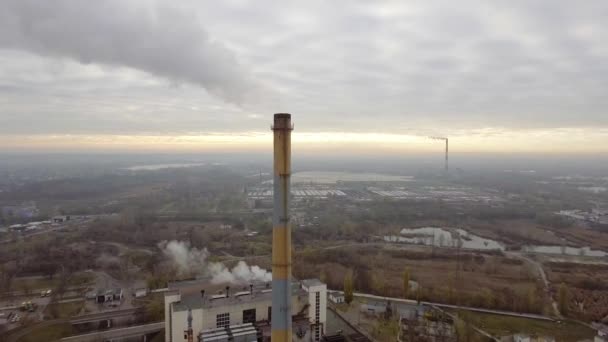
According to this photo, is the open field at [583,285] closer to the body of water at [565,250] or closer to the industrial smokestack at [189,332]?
the body of water at [565,250]

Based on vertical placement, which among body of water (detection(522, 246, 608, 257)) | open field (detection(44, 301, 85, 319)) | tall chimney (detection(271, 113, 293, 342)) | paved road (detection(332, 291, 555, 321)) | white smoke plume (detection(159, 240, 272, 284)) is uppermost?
tall chimney (detection(271, 113, 293, 342))

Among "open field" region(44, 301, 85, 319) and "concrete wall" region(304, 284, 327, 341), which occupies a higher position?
"concrete wall" region(304, 284, 327, 341)

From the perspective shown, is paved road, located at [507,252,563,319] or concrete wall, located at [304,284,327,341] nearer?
concrete wall, located at [304,284,327,341]

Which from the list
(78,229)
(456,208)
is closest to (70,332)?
(78,229)

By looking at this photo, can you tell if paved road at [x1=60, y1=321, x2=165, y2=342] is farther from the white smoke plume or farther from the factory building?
the white smoke plume

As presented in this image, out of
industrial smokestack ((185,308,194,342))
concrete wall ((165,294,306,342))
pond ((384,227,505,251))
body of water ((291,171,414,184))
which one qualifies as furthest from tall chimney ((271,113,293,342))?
body of water ((291,171,414,184))

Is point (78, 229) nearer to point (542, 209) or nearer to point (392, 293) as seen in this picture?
point (392, 293)
